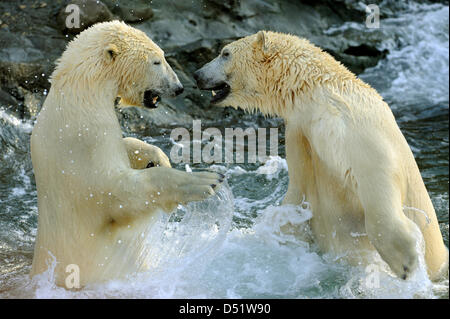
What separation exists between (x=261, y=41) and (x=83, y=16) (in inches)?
177

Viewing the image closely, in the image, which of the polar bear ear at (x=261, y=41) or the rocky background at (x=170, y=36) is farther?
the rocky background at (x=170, y=36)

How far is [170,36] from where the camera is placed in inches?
359

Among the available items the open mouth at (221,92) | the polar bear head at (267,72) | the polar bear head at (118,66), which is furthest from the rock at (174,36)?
the polar bear head at (118,66)

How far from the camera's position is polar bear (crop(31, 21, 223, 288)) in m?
4.02

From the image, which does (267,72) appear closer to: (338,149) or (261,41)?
A: (261,41)

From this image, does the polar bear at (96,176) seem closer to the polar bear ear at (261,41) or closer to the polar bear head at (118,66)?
the polar bear head at (118,66)

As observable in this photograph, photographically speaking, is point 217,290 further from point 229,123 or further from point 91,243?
point 229,123

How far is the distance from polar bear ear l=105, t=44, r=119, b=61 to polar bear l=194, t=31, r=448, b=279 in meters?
0.83

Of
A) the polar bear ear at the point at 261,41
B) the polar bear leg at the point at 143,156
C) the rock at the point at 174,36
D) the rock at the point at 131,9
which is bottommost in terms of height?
the rock at the point at 174,36

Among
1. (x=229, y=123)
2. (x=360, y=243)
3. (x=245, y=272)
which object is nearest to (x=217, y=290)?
(x=245, y=272)

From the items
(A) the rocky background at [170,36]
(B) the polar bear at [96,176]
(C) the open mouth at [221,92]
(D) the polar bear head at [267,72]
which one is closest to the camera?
(B) the polar bear at [96,176]

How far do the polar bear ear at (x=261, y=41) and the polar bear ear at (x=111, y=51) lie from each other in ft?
3.18

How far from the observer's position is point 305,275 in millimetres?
4598

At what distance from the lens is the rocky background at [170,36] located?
798 cm
